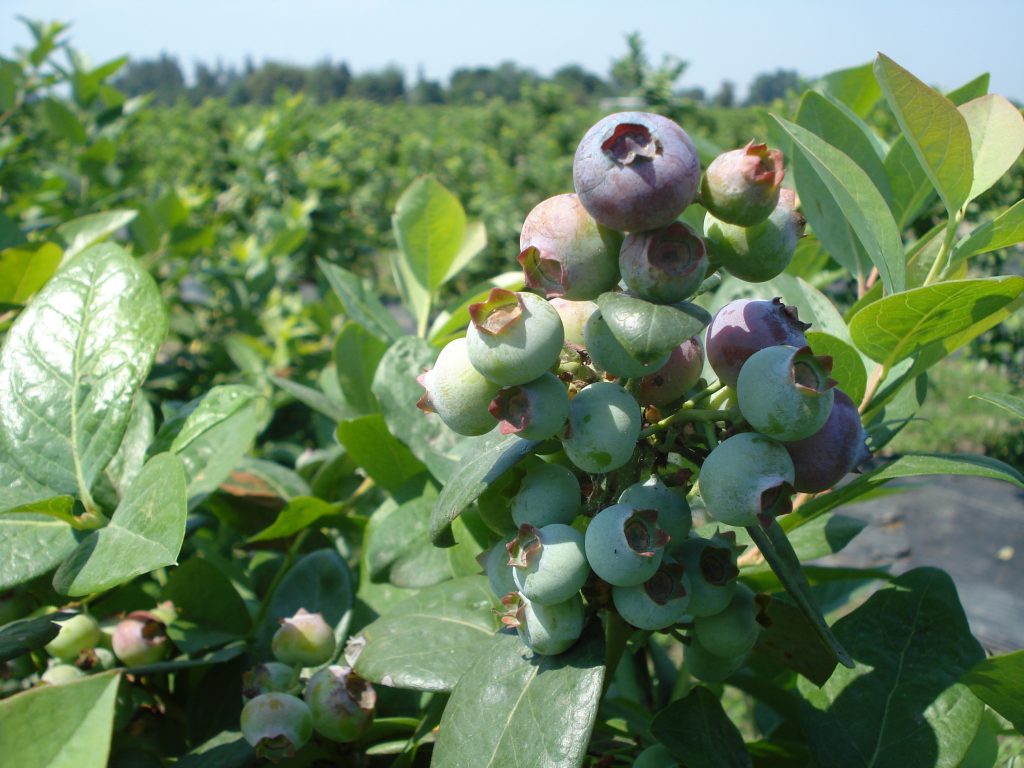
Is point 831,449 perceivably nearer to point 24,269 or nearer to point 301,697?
point 301,697

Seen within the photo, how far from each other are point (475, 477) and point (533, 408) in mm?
93

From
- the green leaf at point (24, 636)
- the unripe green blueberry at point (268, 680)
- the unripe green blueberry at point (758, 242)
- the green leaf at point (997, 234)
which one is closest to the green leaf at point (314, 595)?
the unripe green blueberry at point (268, 680)

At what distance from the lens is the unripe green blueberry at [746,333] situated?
0.58 metres

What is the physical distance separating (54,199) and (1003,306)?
2.56 metres

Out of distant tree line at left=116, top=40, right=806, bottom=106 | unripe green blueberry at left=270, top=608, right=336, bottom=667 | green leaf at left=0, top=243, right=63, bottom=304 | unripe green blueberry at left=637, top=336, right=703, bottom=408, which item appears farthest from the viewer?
distant tree line at left=116, top=40, right=806, bottom=106

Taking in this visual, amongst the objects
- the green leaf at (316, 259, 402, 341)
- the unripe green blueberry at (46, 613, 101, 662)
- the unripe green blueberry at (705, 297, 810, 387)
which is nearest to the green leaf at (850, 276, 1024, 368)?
the unripe green blueberry at (705, 297, 810, 387)

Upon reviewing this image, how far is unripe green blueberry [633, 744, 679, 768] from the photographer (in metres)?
0.69

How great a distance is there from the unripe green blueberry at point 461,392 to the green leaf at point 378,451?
0.41m

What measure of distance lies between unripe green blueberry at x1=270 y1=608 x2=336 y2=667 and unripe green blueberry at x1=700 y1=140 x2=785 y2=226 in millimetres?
557

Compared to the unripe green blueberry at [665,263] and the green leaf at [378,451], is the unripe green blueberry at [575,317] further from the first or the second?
the green leaf at [378,451]

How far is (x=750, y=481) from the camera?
52 cm

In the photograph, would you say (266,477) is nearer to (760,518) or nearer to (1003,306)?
(760,518)

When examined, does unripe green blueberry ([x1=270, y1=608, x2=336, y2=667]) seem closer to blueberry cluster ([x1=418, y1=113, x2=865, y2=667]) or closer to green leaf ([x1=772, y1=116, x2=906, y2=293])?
blueberry cluster ([x1=418, y1=113, x2=865, y2=667])

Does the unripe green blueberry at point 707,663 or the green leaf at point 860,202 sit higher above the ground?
the green leaf at point 860,202
